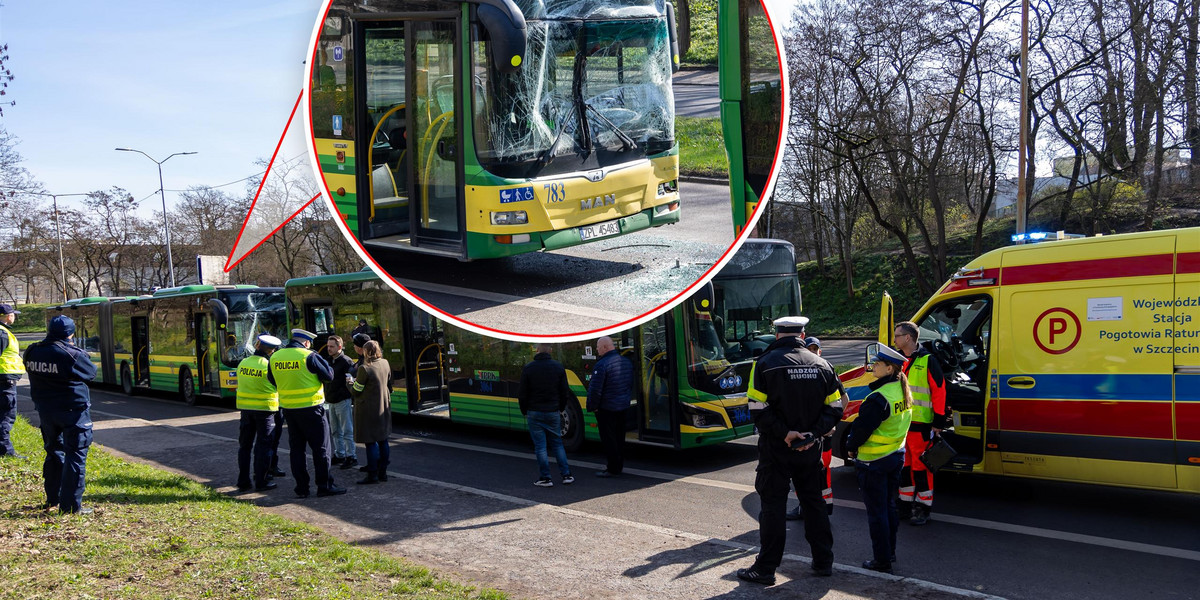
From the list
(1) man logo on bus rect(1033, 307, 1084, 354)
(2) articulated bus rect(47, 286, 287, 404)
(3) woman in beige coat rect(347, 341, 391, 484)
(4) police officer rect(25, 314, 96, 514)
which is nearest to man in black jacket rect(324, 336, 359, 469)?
(3) woman in beige coat rect(347, 341, 391, 484)

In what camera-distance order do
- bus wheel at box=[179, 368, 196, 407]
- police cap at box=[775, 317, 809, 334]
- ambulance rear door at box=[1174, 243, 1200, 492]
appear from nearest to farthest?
police cap at box=[775, 317, 809, 334] → ambulance rear door at box=[1174, 243, 1200, 492] → bus wheel at box=[179, 368, 196, 407]

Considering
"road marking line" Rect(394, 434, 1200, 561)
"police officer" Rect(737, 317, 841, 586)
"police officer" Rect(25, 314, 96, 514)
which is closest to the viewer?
"police officer" Rect(737, 317, 841, 586)

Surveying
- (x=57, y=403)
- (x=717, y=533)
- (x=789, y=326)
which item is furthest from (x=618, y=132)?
(x=57, y=403)

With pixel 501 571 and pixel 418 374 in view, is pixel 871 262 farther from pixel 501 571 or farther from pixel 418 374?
pixel 501 571

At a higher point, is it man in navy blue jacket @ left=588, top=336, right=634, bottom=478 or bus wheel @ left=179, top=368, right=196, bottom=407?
man in navy blue jacket @ left=588, top=336, right=634, bottom=478

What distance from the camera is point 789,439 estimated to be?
5.73 m

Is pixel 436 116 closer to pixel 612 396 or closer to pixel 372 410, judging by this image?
pixel 612 396

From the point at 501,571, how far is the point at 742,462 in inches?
191

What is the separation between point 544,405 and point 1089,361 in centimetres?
520

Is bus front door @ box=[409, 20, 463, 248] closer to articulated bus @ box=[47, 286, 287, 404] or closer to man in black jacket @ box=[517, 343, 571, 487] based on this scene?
man in black jacket @ box=[517, 343, 571, 487]

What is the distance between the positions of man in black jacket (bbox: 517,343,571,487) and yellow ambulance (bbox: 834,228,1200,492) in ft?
11.3

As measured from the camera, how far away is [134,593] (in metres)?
5.30

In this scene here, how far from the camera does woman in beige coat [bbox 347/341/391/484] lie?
9523mm

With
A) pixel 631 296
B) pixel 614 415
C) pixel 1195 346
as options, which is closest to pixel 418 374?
pixel 614 415
